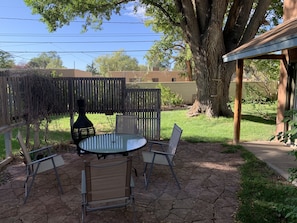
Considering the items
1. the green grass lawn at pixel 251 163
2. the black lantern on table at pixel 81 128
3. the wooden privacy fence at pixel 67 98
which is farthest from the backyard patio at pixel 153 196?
the wooden privacy fence at pixel 67 98

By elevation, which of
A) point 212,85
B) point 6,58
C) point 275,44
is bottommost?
point 212,85

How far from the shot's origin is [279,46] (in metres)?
3.81

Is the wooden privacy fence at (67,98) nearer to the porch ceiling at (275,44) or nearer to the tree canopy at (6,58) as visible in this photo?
the porch ceiling at (275,44)

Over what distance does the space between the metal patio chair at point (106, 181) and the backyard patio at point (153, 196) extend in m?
0.39

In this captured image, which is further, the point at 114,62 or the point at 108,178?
the point at 114,62

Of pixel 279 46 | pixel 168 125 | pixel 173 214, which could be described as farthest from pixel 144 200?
pixel 168 125

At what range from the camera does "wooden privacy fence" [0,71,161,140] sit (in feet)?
16.3

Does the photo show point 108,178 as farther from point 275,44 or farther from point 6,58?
point 6,58

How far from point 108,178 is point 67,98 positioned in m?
3.92

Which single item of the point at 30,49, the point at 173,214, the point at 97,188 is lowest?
the point at 173,214

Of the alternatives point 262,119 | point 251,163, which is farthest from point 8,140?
point 262,119

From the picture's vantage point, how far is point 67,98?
6098 mm

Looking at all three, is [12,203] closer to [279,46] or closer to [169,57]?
[279,46]

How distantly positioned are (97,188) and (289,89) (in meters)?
5.56
